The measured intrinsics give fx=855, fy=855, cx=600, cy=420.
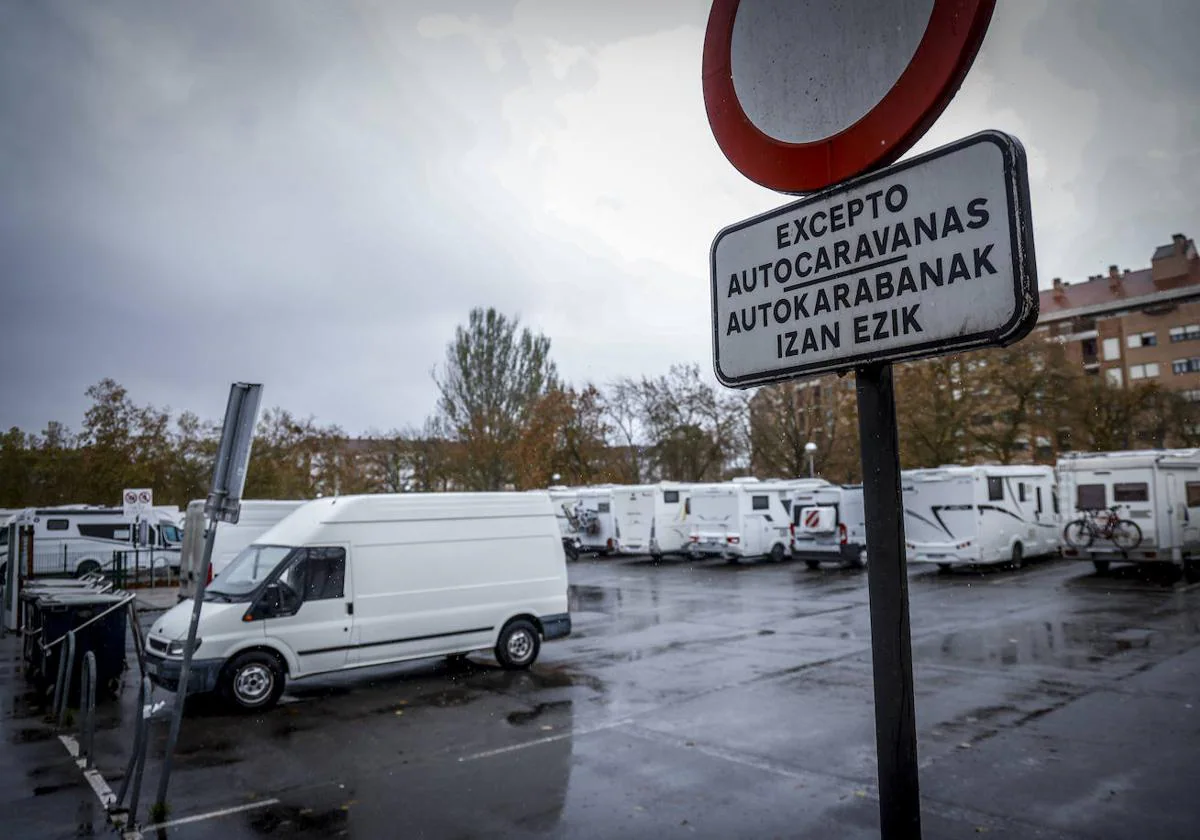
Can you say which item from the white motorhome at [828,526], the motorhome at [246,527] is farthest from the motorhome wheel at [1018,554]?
the motorhome at [246,527]

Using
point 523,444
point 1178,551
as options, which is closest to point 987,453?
point 1178,551

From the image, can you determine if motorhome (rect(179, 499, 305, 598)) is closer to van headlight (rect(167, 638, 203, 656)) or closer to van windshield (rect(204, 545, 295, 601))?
van windshield (rect(204, 545, 295, 601))

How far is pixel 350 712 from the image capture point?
32.4ft

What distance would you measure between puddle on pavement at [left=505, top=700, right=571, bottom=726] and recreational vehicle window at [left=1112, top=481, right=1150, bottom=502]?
18740 mm

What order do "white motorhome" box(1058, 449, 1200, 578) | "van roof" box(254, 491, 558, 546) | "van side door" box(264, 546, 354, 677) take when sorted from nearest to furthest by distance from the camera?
"van side door" box(264, 546, 354, 677) < "van roof" box(254, 491, 558, 546) < "white motorhome" box(1058, 449, 1200, 578)

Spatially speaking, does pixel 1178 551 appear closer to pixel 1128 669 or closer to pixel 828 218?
pixel 1128 669

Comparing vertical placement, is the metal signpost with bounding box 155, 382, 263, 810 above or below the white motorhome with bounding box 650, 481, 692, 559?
above

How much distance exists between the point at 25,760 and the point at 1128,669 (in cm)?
1233

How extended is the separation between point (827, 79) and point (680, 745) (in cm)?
721

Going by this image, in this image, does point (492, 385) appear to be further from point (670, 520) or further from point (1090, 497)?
point (1090, 497)

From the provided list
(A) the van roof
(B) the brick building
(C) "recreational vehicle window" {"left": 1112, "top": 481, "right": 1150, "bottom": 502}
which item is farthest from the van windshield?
(B) the brick building

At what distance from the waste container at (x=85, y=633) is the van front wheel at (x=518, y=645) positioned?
193 inches

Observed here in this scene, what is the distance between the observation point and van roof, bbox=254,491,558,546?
11234 mm

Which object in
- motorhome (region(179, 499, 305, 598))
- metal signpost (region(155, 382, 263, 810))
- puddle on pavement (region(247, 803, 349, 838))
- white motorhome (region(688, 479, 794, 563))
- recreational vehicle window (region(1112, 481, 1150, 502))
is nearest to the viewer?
puddle on pavement (region(247, 803, 349, 838))
